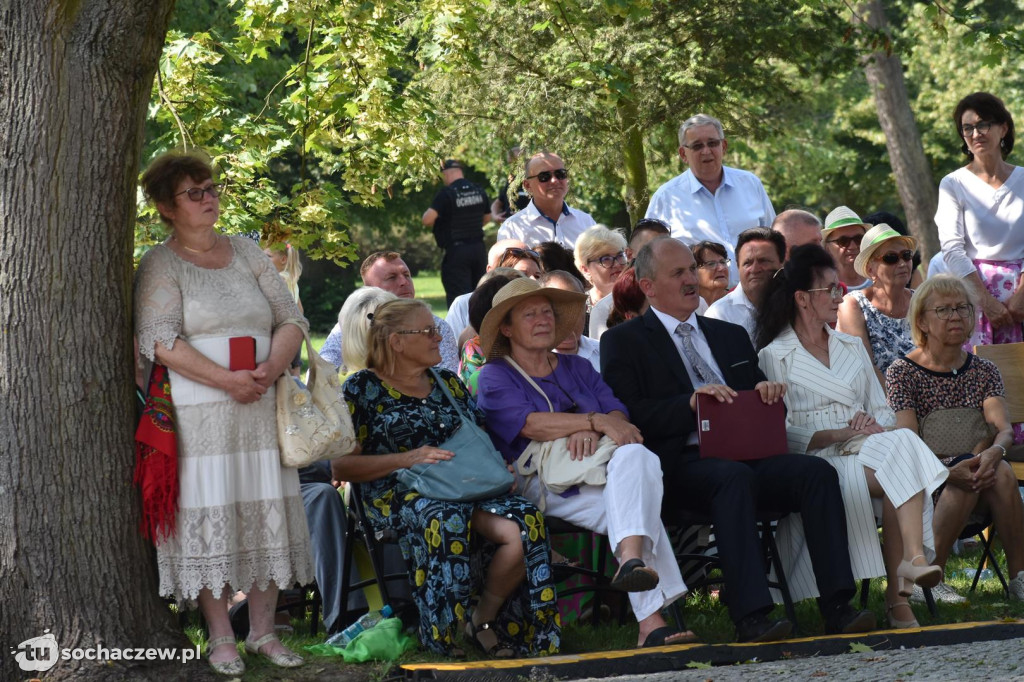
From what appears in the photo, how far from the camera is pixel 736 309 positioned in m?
8.28

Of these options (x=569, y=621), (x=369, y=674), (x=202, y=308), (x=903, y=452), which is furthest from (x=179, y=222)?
(x=903, y=452)

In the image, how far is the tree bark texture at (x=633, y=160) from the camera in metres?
13.3

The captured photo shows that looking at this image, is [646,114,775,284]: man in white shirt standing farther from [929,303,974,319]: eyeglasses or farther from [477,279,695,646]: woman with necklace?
[477,279,695,646]: woman with necklace

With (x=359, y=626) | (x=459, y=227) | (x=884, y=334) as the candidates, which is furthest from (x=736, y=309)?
(x=459, y=227)

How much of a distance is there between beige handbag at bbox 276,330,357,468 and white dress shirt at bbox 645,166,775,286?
4.21 meters

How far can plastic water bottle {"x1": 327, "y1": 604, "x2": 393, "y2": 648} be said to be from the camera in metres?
6.18

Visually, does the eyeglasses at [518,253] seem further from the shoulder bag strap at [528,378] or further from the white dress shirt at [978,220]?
the white dress shirt at [978,220]

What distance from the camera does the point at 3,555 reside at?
5.36 meters

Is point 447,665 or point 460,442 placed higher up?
point 460,442

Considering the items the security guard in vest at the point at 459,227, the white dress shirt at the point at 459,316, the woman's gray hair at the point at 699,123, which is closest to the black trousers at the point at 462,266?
the security guard in vest at the point at 459,227

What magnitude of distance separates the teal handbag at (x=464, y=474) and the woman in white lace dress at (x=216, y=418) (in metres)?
0.60

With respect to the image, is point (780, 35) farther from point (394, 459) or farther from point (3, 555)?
point (3, 555)

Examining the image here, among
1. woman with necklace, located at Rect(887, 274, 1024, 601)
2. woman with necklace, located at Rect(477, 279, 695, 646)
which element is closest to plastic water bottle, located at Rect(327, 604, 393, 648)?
woman with necklace, located at Rect(477, 279, 695, 646)

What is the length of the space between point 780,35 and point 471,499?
844cm
